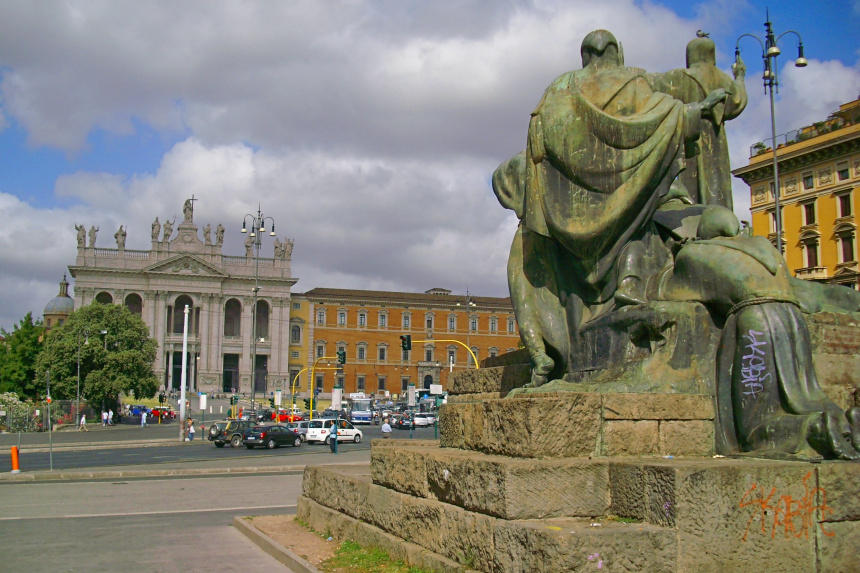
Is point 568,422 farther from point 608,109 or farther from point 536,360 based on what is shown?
point 608,109

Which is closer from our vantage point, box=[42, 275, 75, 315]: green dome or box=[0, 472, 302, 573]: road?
box=[0, 472, 302, 573]: road

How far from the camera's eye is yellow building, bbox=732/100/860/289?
34938mm

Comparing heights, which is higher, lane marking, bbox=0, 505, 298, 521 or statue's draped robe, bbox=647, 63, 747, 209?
statue's draped robe, bbox=647, 63, 747, 209

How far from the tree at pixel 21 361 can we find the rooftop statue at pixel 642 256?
2914 inches

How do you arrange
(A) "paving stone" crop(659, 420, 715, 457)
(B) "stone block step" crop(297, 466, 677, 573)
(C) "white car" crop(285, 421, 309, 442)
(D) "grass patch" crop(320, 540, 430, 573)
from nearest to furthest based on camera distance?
(B) "stone block step" crop(297, 466, 677, 573)
(A) "paving stone" crop(659, 420, 715, 457)
(D) "grass patch" crop(320, 540, 430, 573)
(C) "white car" crop(285, 421, 309, 442)

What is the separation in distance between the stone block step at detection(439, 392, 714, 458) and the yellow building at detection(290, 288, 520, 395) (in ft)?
327

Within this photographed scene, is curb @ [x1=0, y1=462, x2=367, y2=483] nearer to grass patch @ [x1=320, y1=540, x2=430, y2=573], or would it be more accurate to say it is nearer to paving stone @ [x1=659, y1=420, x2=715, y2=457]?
grass patch @ [x1=320, y1=540, x2=430, y2=573]

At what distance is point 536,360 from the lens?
6.03 metres

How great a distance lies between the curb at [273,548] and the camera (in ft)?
21.8

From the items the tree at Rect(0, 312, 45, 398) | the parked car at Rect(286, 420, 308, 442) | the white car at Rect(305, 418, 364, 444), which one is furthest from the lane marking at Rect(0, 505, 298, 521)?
the tree at Rect(0, 312, 45, 398)

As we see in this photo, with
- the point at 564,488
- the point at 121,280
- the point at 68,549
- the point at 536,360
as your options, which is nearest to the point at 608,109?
the point at 536,360

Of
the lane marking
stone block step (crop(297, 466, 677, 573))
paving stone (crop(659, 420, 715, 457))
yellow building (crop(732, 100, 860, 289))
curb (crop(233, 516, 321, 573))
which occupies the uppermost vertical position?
yellow building (crop(732, 100, 860, 289))

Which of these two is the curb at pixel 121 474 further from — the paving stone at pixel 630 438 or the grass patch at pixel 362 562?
the paving stone at pixel 630 438

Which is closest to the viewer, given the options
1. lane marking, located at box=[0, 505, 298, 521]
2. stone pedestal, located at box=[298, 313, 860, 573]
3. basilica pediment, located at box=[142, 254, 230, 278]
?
stone pedestal, located at box=[298, 313, 860, 573]
